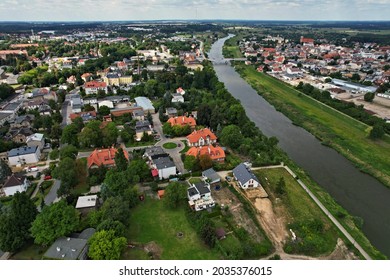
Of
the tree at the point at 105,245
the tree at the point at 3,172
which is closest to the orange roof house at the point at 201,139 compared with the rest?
the tree at the point at 105,245

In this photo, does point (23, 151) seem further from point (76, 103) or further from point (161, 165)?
point (76, 103)

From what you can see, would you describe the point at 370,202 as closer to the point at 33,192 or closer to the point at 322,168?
the point at 322,168

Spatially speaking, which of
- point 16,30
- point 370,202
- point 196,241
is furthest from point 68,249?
point 16,30

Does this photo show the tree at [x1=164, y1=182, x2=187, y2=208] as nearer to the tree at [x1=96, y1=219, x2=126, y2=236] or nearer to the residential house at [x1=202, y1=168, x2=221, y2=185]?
the residential house at [x1=202, y1=168, x2=221, y2=185]

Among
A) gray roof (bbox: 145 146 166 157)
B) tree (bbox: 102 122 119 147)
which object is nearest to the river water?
gray roof (bbox: 145 146 166 157)

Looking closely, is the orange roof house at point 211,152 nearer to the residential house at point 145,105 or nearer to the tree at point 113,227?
the tree at point 113,227

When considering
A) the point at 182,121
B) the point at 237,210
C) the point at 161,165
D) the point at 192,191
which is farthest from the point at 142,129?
the point at 237,210
